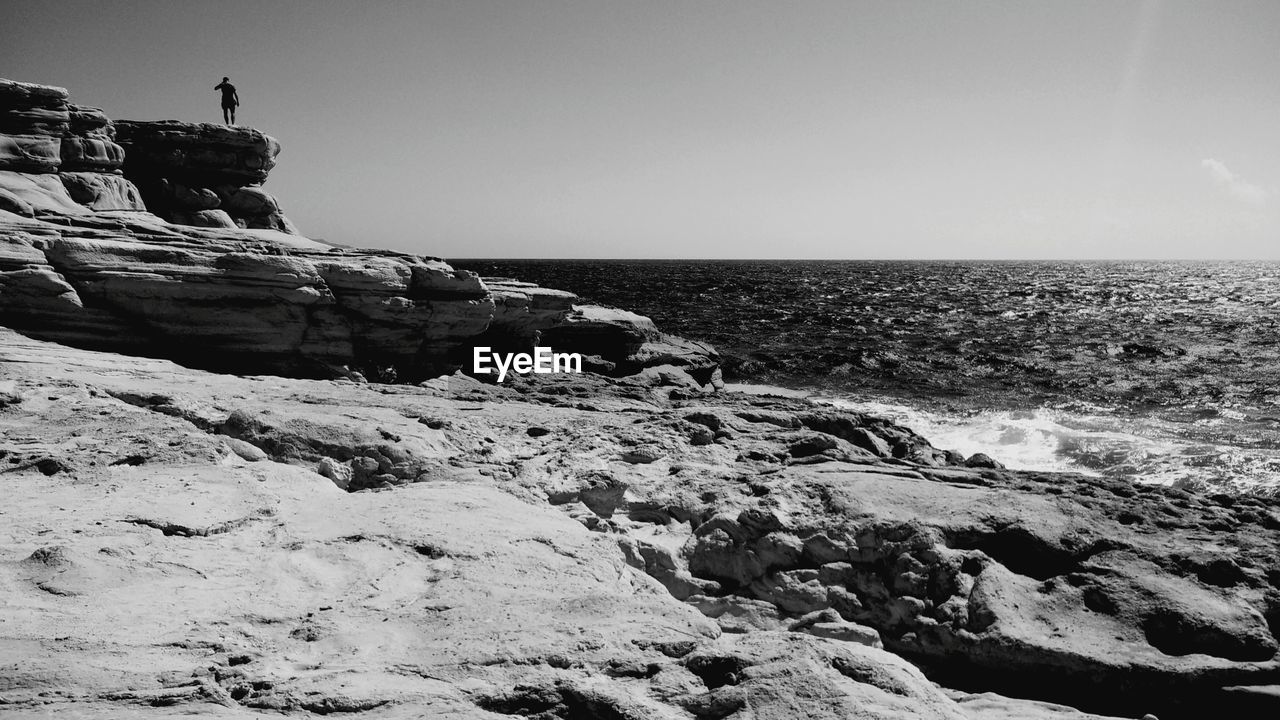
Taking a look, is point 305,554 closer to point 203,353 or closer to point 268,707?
point 268,707

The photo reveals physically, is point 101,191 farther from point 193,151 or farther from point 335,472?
point 335,472

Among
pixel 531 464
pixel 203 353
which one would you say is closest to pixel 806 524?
pixel 531 464

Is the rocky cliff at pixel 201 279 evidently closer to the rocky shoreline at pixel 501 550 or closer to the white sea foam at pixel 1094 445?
the rocky shoreline at pixel 501 550

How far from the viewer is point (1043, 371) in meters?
27.2

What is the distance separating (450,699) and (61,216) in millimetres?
13306

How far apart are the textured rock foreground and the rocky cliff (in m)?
1.35

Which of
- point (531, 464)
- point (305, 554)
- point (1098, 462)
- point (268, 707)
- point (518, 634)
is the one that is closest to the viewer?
point (268, 707)

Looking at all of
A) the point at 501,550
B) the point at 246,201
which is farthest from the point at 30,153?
the point at 501,550

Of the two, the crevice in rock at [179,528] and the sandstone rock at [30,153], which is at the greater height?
the sandstone rock at [30,153]

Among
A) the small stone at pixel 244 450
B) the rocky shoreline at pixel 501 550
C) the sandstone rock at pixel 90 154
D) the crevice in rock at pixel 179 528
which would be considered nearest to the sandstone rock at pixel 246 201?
the sandstone rock at pixel 90 154

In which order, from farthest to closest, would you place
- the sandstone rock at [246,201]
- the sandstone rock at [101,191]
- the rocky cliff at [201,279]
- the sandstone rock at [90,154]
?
the sandstone rock at [246,201] → the sandstone rock at [90,154] → the sandstone rock at [101,191] → the rocky cliff at [201,279]

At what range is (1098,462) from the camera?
15391mm

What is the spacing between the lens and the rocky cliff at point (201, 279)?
11.6 meters

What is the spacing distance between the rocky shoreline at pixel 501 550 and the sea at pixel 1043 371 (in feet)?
20.3
